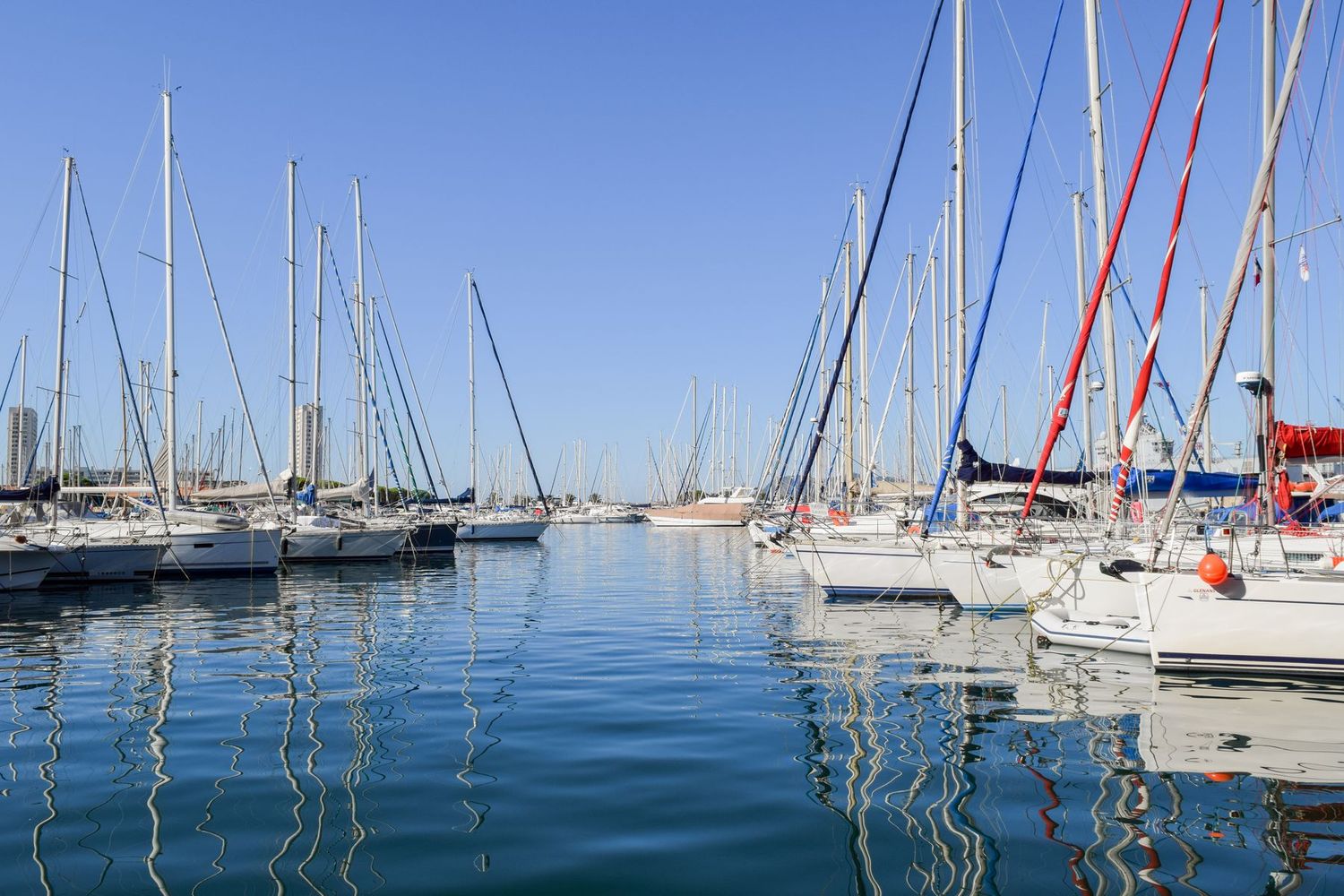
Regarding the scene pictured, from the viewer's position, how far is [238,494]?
41.3m

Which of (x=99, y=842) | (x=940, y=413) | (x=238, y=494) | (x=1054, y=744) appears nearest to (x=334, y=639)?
(x=99, y=842)

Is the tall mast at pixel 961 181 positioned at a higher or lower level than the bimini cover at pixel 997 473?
higher

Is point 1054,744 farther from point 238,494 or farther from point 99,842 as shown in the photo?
point 238,494

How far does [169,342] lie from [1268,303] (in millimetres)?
29842

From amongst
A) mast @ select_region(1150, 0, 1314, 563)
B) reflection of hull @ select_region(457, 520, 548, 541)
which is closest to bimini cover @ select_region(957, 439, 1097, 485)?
mast @ select_region(1150, 0, 1314, 563)

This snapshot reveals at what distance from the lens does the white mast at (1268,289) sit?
52.5ft

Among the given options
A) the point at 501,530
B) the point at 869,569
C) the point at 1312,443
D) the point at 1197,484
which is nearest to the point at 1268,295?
the point at 1312,443

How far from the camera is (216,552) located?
3072 centimetres

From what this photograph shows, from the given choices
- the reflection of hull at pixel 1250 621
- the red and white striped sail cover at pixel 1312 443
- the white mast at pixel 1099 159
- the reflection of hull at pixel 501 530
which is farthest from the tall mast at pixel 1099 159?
the reflection of hull at pixel 501 530

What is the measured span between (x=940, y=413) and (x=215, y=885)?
32.4 m

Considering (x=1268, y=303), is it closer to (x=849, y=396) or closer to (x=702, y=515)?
(x=849, y=396)

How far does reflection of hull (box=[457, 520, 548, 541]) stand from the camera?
5706 centimetres

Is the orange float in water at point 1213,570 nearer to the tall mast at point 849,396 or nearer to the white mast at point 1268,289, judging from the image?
the white mast at point 1268,289

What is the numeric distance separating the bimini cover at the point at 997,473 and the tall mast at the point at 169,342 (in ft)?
76.0
